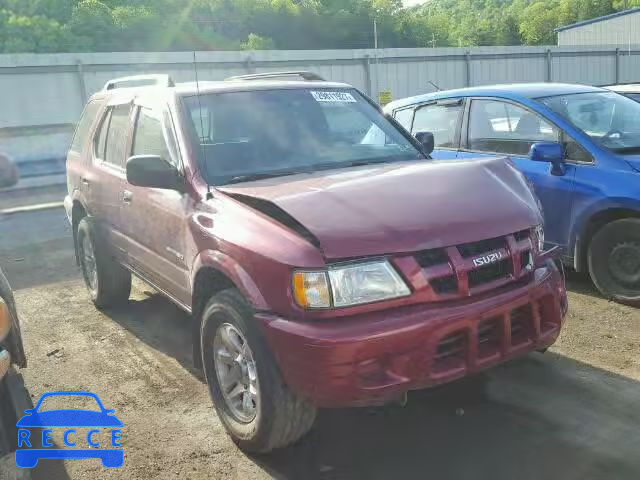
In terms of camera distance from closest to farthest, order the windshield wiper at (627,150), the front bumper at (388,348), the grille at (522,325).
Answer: the front bumper at (388,348) < the grille at (522,325) < the windshield wiper at (627,150)

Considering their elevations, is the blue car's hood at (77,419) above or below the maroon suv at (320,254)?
below

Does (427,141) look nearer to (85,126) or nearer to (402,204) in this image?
(402,204)

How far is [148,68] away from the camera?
1636 centimetres

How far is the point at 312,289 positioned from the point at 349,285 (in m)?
0.16

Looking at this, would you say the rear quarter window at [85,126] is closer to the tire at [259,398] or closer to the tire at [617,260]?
the tire at [259,398]

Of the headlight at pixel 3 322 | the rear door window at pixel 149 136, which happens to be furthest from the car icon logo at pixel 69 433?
the rear door window at pixel 149 136

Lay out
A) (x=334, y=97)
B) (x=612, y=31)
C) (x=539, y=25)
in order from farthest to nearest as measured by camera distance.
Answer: (x=539, y=25), (x=612, y=31), (x=334, y=97)

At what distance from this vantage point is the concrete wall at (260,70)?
14.7 meters

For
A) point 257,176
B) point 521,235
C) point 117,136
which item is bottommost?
point 521,235

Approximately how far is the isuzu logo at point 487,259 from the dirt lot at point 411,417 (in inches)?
37.4

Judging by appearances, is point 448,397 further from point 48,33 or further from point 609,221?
point 48,33

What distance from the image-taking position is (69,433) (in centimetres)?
359

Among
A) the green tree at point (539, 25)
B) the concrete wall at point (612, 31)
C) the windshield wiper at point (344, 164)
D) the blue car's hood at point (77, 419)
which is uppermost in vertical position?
the green tree at point (539, 25)

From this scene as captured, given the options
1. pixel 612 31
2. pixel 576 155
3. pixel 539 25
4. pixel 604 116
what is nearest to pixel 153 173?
pixel 576 155
